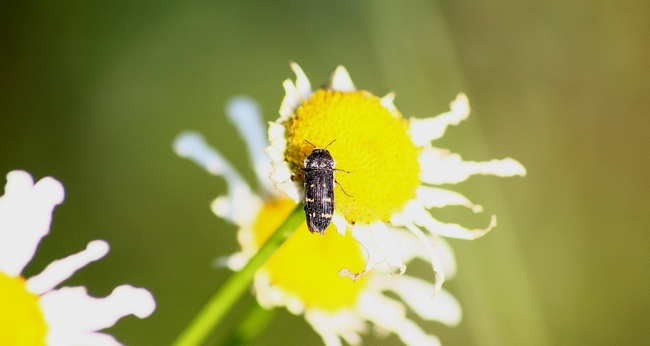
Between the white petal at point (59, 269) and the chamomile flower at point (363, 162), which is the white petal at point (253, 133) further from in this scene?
the white petal at point (59, 269)

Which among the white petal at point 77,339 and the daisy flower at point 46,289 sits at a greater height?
the daisy flower at point 46,289

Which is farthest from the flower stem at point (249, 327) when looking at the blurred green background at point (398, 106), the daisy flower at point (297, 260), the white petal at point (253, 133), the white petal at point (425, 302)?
the blurred green background at point (398, 106)

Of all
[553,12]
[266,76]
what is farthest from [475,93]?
[266,76]

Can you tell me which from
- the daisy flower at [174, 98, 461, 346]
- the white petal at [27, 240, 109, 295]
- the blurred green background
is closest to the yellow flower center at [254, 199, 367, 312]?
the daisy flower at [174, 98, 461, 346]

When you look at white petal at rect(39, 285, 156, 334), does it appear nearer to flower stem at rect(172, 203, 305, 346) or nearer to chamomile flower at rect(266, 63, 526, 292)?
flower stem at rect(172, 203, 305, 346)

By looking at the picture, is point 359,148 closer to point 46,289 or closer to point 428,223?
point 428,223

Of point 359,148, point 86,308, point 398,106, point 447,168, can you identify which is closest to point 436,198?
point 447,168

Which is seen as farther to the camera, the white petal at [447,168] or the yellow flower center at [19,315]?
the white petal at [447,168]
